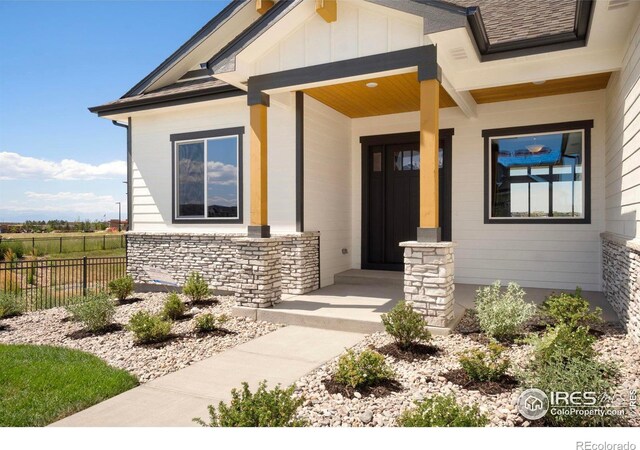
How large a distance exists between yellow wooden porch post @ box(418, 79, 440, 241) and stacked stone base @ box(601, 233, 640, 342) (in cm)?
209

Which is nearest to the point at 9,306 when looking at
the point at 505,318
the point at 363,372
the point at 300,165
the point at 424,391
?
the point at 300,165

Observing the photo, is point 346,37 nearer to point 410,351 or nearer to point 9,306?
point 410,351

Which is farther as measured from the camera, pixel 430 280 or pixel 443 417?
pixel 430 280

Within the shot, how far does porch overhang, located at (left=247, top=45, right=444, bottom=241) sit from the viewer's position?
536cm

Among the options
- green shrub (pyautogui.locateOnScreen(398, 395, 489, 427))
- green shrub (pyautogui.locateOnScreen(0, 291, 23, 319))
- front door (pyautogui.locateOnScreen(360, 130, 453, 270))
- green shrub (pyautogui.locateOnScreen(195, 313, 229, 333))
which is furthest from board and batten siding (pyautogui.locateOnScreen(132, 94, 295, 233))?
green shrub (pyautogui.locateOnScreen(398, 395, 489, 427))

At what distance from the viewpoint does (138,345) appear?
5203mm

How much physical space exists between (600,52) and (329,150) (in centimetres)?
460

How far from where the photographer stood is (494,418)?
9.98ft

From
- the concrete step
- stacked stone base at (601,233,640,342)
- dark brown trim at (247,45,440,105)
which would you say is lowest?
the concrete step

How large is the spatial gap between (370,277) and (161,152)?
17.3 ft

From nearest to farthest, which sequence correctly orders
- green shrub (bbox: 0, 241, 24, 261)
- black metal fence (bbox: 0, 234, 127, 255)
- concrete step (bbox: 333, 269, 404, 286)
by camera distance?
concrete step (bbox: 333, 269, 404, 286)
green shrub (bbox: 0, 241, 24, 261)
black metal fence (bbox: 0, 234, 127, 255)

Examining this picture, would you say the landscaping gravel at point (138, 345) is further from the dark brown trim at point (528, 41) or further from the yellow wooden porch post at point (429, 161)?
the dark brown trim at point (528, 41)

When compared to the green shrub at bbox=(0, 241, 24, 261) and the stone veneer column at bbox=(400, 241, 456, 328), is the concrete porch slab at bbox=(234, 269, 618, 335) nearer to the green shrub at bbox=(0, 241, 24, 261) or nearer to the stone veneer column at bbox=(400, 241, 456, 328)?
the stone veneer column at bbox=(400, 241, 456, 328)
